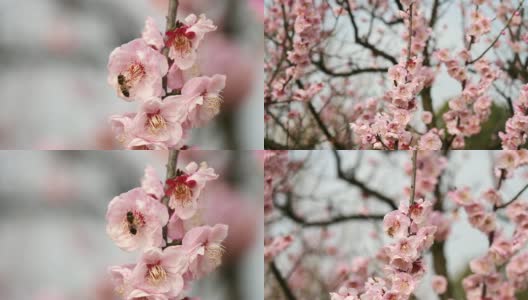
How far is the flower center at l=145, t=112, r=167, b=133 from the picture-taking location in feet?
A: 3.45

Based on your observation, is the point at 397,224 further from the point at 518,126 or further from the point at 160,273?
the point at 518,126

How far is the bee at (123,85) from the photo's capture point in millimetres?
1050

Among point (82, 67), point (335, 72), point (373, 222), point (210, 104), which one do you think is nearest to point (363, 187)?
point (373, 222)

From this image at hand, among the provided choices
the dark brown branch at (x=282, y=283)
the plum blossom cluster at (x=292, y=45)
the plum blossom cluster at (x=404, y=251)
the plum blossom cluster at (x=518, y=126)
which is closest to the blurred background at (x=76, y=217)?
the plum blossom cluster at (x=292, y=45)

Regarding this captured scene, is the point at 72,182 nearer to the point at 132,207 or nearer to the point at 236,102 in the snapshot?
the point at 236,102

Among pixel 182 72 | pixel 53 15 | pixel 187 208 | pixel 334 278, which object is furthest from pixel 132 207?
pixel 334 278

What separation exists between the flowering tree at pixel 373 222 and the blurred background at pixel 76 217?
341 mm

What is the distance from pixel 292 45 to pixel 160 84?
2.27ft

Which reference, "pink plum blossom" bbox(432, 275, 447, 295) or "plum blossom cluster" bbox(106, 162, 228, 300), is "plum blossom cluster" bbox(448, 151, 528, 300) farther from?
"plum blossom cluster" bbox(106, 162, 228, 300)

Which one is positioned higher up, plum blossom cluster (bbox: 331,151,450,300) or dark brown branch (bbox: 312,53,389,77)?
dark brown branch (bbox: 312,53,389,77)

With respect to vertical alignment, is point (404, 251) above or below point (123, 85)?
below

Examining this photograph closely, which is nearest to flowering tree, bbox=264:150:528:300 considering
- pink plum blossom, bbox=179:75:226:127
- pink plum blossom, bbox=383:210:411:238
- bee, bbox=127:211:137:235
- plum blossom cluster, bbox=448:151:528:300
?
plum blossom cluster, bbox=448:151:528:300

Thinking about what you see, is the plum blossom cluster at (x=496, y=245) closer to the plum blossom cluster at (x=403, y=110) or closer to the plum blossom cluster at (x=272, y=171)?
the plum blossom cluster at (x=403, y=110)

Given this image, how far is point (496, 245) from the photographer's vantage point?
6.23 feet
